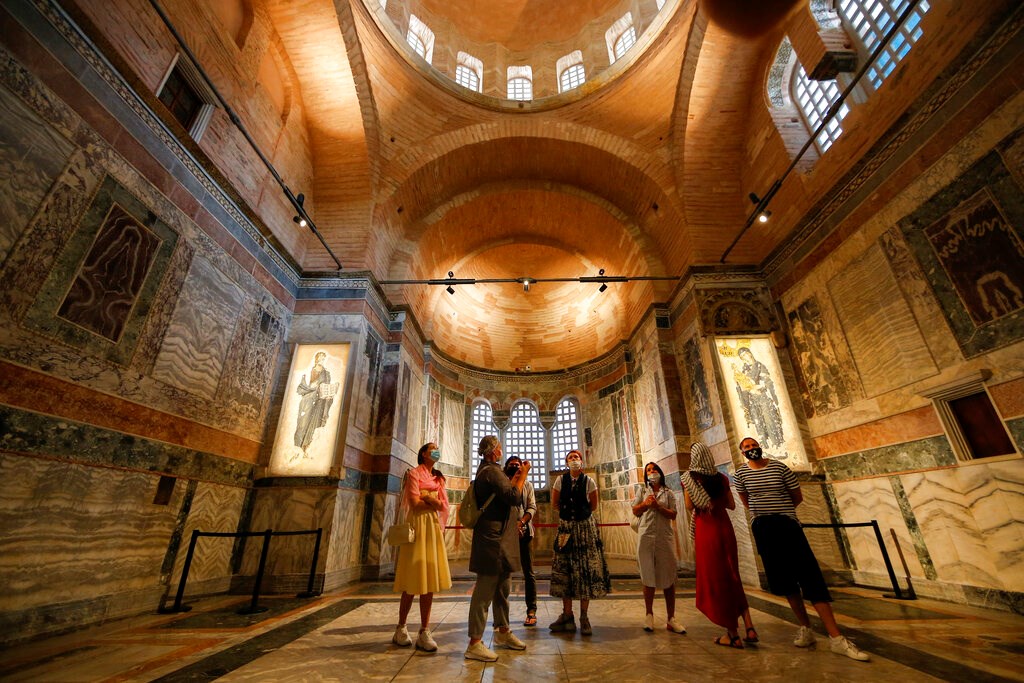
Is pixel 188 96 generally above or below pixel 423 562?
above

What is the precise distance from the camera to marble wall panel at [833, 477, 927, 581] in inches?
223

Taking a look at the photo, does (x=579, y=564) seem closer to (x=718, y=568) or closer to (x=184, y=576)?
(x=718, y=568)

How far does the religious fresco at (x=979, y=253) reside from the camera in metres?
4.39

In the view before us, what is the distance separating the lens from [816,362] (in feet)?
23.9

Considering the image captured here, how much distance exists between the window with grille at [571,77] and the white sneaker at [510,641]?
48.4ft

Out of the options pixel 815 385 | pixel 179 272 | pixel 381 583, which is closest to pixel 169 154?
pixel 179 272

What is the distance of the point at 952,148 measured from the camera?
5.02 m

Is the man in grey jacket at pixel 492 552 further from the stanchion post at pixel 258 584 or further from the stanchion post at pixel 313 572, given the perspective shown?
the stanchion post at pixel 313 572

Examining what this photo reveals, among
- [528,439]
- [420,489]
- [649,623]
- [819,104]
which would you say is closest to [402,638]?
[420,489]

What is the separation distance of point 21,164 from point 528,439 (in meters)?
14.1

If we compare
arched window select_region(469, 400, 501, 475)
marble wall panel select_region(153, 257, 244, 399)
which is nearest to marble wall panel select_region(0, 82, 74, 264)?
marble wall panel select_region(153, 257, 244, 399)

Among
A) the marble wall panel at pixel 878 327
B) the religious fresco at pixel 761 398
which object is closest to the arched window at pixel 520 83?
the religious fresco at pixel 761 398

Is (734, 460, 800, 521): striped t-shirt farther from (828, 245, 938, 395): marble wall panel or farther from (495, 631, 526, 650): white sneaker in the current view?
(828, 245, 938, 395): marble wall panel

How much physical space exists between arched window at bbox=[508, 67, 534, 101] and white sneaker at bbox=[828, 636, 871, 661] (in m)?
15.3
